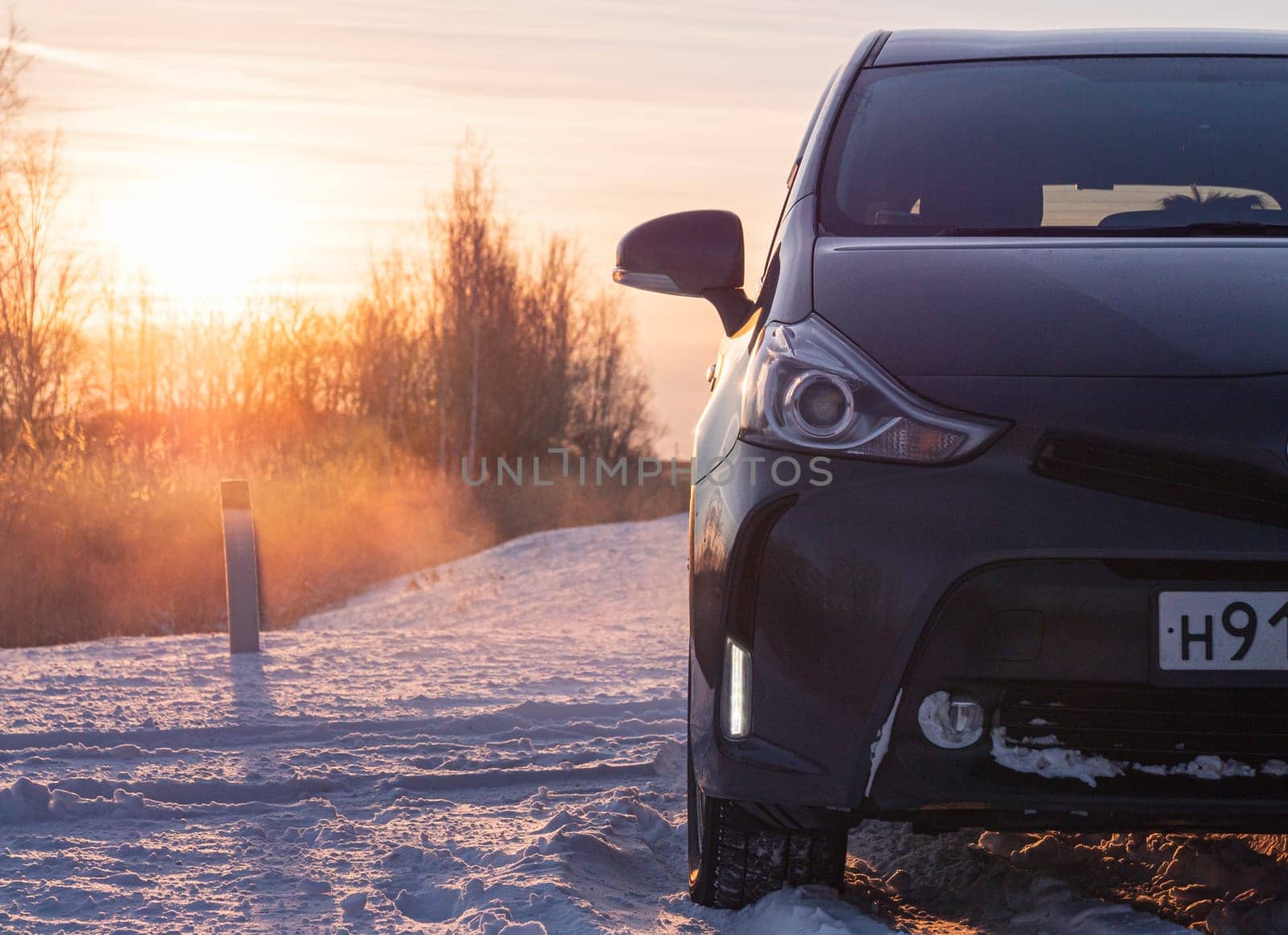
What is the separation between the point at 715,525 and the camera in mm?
2172

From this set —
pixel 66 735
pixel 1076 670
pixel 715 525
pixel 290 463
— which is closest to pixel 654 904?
pixel 715 525

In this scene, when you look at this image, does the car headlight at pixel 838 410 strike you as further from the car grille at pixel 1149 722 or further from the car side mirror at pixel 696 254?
the car side mirror at pixel 696 254

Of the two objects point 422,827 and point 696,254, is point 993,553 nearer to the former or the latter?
point 696,254

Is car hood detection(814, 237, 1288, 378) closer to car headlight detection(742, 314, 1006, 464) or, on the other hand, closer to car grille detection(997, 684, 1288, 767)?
car headlight detection(742, 314, 1006, 464)

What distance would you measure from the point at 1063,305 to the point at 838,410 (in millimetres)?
435

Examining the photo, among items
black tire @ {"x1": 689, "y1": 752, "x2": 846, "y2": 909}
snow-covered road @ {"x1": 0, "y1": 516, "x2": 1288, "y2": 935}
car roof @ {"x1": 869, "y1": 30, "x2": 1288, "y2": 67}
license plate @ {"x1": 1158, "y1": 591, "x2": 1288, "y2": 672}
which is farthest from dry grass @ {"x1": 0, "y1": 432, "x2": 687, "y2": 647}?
license plate @ {"x1": 1158, "y1": 591, "x2": 1288, "y2": 672}

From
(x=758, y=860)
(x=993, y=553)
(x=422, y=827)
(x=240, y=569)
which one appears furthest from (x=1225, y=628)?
(x=240, y=569)

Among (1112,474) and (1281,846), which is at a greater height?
(1112,474)

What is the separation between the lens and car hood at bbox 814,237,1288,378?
2049mm

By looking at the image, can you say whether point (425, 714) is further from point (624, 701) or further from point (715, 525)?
point (715, 525)

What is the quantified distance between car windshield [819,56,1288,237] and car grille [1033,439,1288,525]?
33.0 inches

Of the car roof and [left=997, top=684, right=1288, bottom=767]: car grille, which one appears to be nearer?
[left=997, top=684, right=1288, bottom=767]: car grille

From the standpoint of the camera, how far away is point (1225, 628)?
6.17 ft

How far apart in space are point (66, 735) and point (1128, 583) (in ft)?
13.0
